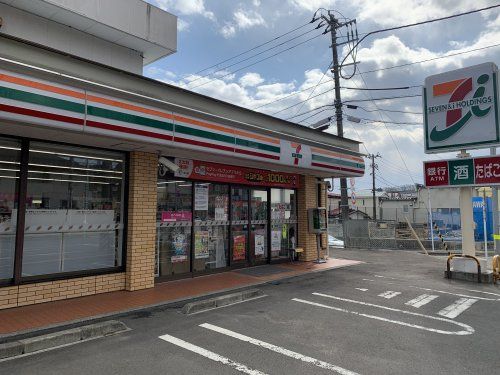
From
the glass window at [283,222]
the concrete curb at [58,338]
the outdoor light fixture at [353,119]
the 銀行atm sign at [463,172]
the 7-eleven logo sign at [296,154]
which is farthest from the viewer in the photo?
the outdoor light fixture at [353,119]

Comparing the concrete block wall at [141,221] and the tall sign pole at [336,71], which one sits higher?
the tall sign pole at [336,71]

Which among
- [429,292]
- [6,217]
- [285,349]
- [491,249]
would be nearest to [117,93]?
[6,217]

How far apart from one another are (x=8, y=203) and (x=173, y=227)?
3716 millimetres

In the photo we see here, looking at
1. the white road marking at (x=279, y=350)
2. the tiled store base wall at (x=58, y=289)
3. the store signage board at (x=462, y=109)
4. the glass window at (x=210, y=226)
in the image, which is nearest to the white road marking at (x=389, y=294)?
the white road marking at (x=279, y=350)

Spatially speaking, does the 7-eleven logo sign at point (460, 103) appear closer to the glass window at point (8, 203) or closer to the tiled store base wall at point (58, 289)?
the tiled store base wall at point (58, 289)

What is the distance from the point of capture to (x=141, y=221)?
8477 millimetres

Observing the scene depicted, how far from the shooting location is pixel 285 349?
16.6 ft

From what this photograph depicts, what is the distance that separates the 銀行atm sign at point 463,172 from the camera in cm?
1045

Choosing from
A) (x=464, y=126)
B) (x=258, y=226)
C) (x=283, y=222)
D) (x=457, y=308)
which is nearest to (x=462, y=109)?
(x=464, y=126)

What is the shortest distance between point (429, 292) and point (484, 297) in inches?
43.9

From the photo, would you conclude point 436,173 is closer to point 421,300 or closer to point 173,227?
point 421,300

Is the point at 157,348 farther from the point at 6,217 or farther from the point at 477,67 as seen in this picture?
the point at 477,67

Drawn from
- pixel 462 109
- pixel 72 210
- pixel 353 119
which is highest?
pixel 353 119

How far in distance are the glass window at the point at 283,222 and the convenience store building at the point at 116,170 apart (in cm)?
7
